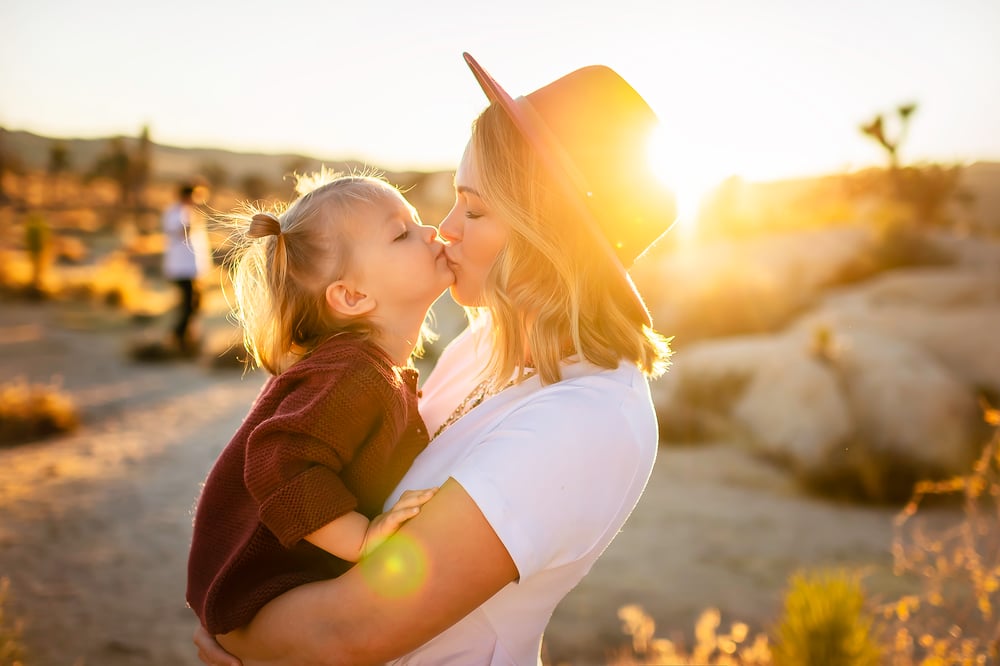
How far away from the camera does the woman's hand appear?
1957mm

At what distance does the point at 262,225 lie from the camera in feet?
7.66

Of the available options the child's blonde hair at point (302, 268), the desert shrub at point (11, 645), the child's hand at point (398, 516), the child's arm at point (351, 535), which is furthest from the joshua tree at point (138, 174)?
the child's hand at point (398, 516)

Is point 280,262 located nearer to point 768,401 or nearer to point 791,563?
point 791,563

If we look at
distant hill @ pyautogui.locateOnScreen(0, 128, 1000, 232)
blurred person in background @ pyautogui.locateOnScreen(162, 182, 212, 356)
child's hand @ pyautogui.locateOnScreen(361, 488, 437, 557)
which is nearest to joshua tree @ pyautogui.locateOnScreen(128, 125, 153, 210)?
distant hill @ pyautogui.locateOnScreen(0, 128, 1000, 232)

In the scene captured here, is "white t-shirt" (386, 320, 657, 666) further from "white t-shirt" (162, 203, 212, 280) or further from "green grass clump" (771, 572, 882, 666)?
"white t-shirt" (162, 203, 212, 280)

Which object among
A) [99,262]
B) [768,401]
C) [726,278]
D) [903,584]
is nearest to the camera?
[903,584]

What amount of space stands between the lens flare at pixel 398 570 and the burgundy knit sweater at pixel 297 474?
0.23 m

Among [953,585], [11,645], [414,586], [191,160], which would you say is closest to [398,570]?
[414,586]

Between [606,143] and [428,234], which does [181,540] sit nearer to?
[428,234]

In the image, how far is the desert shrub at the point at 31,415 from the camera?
7.91m

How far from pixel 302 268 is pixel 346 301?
18 centimetres

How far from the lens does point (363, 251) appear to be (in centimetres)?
234

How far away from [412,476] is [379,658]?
45 cm

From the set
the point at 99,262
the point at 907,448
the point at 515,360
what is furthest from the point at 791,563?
the point at 99,262
